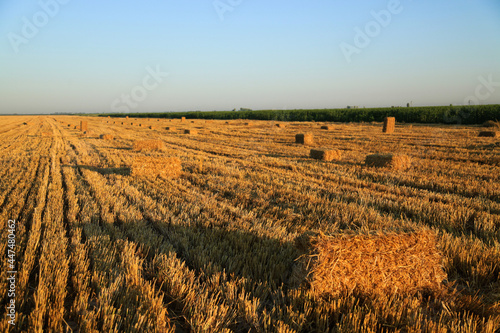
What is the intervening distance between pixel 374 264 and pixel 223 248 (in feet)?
6.73

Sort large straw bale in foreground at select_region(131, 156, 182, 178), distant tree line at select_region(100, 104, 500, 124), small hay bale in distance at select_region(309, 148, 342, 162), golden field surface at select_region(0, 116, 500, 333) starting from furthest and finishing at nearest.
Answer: distant tree line at select_region(100, 104, 500, 124) < small hay bale in distance at select_region(309, 148, 342, 162) < large straw bale in foreground at select_region(131, 156, 182, 178) < golden field surface at select_region(0, 116, 500, 333)

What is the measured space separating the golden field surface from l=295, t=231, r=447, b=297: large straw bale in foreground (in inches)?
4.2

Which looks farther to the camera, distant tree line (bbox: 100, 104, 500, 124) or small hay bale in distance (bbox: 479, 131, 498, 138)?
distant tree line (bbox: 100, 104, 500, 124)

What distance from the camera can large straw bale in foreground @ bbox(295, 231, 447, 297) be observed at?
127 inches

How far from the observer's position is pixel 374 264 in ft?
10.9

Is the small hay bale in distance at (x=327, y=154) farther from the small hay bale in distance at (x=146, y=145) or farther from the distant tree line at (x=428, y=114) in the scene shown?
the distant tree line at (x=428, y=114)

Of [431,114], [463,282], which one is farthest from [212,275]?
[431,114]

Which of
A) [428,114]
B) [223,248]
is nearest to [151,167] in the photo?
[223,248]

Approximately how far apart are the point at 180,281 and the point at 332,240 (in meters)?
1.74

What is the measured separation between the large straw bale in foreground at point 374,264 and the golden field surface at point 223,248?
11cm

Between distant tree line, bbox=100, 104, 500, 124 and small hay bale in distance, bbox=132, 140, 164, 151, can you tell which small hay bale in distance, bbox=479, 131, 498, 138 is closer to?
distant tree line, bbox=100, 104, 500, 124

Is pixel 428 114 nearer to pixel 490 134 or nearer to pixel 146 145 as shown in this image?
→ pixel 490 134

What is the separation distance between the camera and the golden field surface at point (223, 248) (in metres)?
2.88
